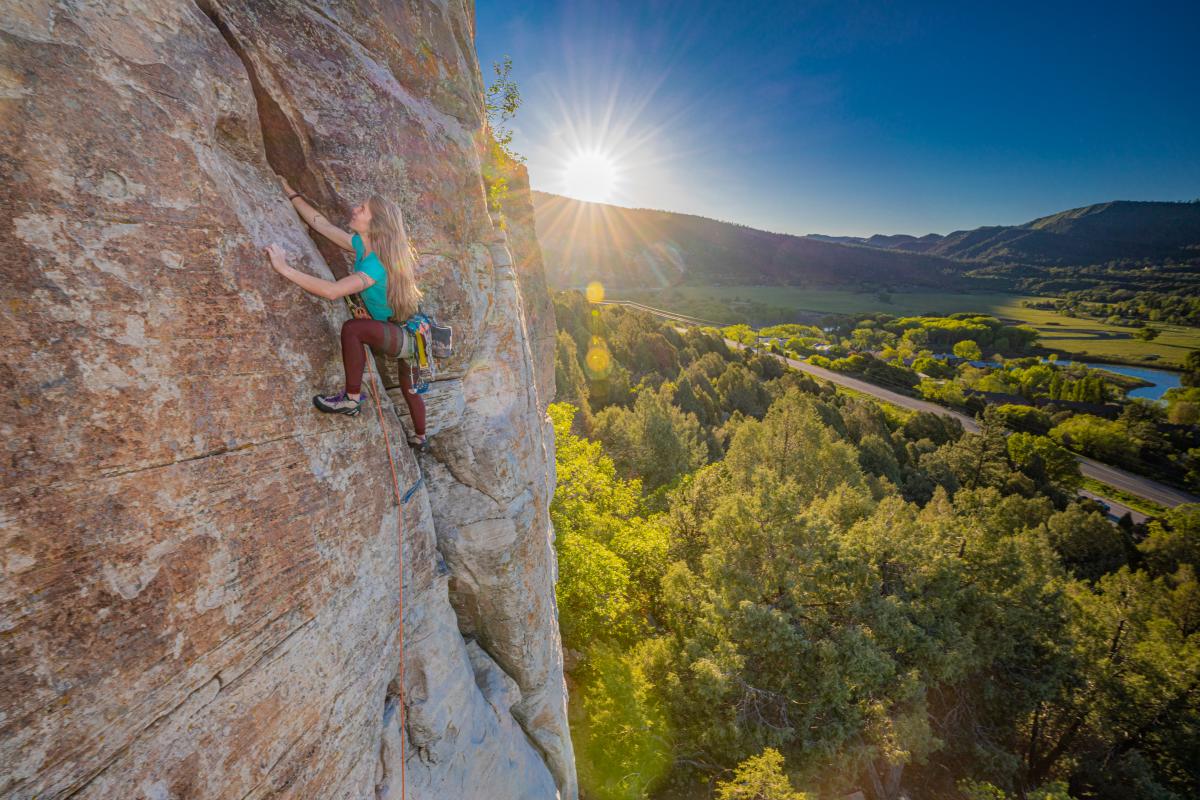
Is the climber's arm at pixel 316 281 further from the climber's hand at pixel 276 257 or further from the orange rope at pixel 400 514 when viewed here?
the orange rope at pixel 400 514

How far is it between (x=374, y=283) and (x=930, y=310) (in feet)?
654

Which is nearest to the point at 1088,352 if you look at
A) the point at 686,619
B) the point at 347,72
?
the point at 686,619

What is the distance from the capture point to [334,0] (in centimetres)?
511

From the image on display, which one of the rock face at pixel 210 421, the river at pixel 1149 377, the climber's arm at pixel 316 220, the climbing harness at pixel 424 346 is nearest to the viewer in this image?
the rock face at pixel 210 421

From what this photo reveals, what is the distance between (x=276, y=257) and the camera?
13.1ft

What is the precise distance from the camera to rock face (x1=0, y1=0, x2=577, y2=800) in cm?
279

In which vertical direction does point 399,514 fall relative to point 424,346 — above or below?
below

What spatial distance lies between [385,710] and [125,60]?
23.1ft

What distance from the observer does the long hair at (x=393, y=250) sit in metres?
4.48

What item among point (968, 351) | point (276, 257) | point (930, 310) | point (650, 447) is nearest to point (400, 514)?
point (276, 257)

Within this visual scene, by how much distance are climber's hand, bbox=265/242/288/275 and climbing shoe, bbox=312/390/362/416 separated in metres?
1.23

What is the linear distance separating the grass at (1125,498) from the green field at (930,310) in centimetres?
8716

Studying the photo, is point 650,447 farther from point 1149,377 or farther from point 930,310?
point 930,310

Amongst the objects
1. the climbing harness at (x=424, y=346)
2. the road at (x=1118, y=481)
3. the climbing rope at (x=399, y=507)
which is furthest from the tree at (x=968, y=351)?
the climbing rope at (x=399, y=507)
